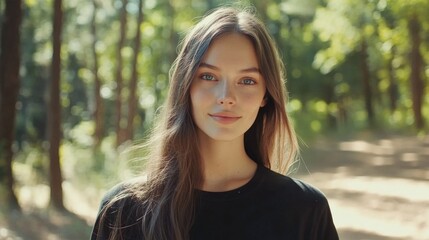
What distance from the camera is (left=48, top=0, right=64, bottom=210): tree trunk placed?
34.7 ft

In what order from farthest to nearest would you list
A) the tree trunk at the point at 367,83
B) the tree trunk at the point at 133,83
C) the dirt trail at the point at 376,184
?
the tree trunk at the point at 367,83 → the tree trunk at the point at 133,83 → the dirt trail at the point at 376,184

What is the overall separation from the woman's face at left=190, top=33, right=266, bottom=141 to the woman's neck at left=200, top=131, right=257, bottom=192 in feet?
0.25

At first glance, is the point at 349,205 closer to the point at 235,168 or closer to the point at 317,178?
the point at 317,178

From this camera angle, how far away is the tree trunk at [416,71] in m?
17.9

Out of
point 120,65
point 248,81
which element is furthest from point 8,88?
point 120,65

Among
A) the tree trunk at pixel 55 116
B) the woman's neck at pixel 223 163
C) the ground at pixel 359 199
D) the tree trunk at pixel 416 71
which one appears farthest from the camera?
the tree trunk at pixel 416 71

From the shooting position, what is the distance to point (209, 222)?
1694 mm

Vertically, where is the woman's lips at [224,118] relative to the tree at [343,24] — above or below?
below

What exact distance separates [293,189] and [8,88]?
9078 millimetres

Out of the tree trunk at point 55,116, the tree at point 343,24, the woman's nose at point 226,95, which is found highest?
the tree at point 343,24

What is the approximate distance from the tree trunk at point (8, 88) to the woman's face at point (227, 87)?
350 inches

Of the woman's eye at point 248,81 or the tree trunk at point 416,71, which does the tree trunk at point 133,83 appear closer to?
the tree trunk at point 416,71

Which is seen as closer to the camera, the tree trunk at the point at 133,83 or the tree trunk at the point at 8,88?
the tree trunk at the point at 8,88

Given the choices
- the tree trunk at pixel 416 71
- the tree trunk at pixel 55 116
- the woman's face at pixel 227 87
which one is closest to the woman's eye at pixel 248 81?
the woman's face at pixel 227 87
